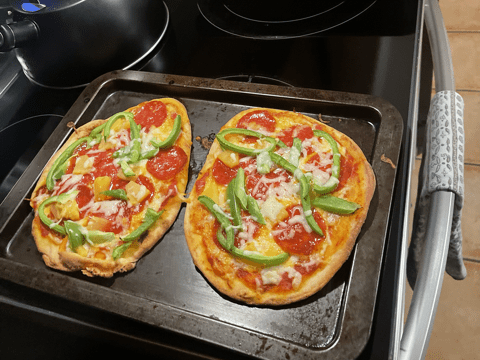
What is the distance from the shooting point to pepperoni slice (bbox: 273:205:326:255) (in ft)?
4.54

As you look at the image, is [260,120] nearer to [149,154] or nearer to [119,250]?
[149,154]

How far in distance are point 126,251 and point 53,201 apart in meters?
0.42

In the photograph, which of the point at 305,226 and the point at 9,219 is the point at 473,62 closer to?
the point at 305,226

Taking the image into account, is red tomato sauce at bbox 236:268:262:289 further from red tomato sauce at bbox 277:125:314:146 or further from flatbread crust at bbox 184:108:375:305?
red tomato sauce at bbox 277:125:314:146

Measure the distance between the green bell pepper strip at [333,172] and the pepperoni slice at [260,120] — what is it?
214mm

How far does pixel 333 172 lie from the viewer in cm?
148

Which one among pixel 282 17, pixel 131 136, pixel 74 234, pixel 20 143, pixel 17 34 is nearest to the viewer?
pixel 74 234

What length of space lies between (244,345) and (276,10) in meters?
1.73

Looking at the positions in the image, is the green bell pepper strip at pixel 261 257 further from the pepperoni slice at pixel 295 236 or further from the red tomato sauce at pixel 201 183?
the red tomato sauce at pixel 201 183

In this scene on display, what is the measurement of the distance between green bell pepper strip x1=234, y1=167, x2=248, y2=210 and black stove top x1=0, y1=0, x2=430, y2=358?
1.98ft

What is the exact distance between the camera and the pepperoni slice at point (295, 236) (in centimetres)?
138

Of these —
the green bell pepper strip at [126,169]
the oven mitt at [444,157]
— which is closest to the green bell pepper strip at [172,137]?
the green bell pepper strip at [126,169]

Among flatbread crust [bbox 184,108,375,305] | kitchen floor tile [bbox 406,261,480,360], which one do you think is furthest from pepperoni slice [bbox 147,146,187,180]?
kitchen floor tile [bbox 406,261,480,360]

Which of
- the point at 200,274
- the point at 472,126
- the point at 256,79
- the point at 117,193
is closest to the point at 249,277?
the point at 200,274
